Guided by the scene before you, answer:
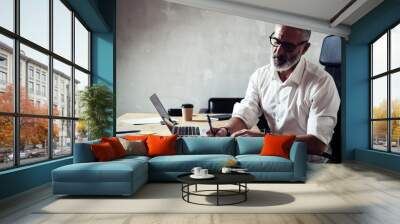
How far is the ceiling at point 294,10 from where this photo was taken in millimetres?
6695

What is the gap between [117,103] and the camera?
29.3ft

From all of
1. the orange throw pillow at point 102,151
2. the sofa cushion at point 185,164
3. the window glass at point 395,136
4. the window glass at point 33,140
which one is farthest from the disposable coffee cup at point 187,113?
the window glass at point 395,136

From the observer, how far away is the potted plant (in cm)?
739

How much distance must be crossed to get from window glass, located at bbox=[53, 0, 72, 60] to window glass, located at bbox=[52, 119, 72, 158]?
1.12 m

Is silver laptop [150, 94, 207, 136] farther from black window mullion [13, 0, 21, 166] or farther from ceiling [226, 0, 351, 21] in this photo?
black window mullion [13, 0, 21, 166]

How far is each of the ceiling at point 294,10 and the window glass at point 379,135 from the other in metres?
2.23

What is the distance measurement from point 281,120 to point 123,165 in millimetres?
3026

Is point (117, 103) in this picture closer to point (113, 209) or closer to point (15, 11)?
point (15, 11)

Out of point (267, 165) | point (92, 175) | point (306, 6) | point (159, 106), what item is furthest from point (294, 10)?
point (92, 175)

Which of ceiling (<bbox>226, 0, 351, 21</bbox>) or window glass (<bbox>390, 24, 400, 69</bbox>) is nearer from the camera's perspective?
ceiling (<bbox>226, 0, 351, 21</bbox>)

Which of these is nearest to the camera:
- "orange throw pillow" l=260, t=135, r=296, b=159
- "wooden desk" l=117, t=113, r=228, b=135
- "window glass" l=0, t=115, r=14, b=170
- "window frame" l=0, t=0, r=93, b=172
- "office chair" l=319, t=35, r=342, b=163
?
"window glass" l=0, t=115, r=14, b=170

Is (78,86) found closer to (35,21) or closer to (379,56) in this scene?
(35,21)

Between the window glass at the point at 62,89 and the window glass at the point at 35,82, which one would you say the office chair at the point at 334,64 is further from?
the window glass at the point at 35,82

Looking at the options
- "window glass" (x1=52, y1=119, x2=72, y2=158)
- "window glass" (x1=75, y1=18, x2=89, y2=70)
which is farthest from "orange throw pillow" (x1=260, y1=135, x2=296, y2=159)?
"window glass" (x1=75, y1=18, x2=89, y2=70)
